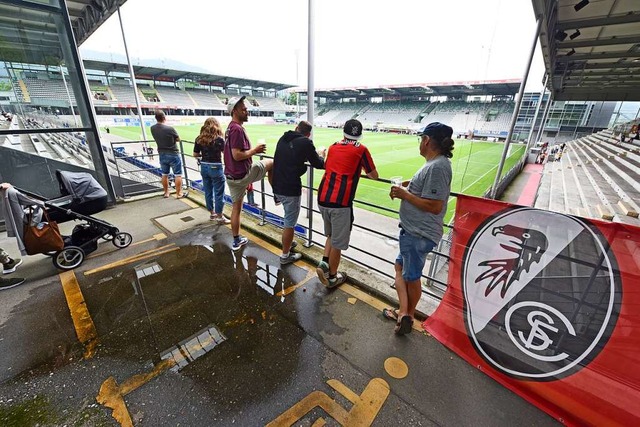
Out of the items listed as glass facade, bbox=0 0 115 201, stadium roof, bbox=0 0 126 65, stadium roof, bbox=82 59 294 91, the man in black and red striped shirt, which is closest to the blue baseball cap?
the man in black and red striped shirt

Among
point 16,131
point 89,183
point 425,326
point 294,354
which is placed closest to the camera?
point 294,354

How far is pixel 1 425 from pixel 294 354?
1817 mm

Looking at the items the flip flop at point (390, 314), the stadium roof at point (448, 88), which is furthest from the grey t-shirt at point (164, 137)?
the stadium roof at point (448, 88)

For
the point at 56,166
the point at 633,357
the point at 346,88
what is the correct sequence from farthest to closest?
the point at 346,88, the point at 56,166, the point at 633,357

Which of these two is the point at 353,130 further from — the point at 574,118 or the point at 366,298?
the point at 574,118

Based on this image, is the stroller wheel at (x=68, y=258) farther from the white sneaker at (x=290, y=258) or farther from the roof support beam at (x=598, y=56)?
the roof support beam at (x=598, y=56)

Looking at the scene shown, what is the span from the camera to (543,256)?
1816 mm

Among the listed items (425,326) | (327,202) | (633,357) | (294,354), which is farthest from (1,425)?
(633,357)

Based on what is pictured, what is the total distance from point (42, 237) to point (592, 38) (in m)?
12.5

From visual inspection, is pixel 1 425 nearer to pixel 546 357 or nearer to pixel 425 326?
pixel 425 326

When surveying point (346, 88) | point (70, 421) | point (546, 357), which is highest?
point (346, 88)

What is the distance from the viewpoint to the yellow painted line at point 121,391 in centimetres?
168

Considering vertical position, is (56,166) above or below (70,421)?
above

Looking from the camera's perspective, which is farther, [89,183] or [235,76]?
[235,76]
